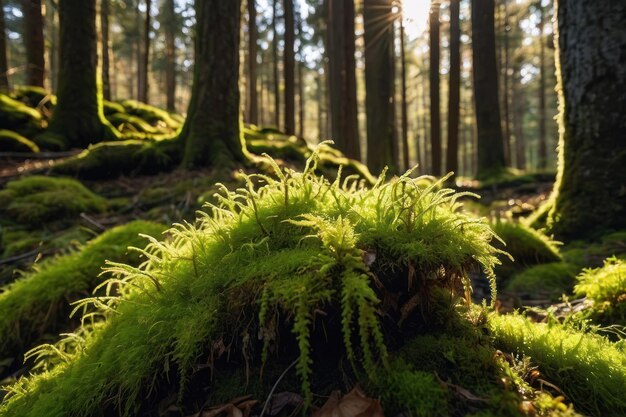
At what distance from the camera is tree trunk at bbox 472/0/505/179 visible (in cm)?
1252

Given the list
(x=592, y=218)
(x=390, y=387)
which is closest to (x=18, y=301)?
(x=390, y=387)

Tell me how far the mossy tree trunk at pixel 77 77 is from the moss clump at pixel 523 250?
29.3 ft

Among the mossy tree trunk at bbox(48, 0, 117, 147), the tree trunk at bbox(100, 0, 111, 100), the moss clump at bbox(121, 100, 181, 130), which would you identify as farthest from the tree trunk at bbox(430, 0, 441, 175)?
the tree trunk at bbox(100, 0, 111, 100)

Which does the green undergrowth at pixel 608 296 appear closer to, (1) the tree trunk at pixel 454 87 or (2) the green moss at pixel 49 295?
(2) the green moss at pixel 49 295

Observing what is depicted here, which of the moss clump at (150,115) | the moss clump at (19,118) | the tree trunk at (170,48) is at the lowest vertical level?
the moss clump at (19,118)

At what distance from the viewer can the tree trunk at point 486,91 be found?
1252cm

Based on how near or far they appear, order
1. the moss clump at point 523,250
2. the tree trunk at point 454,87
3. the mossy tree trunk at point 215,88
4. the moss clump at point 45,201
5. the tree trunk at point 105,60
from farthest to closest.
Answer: the tree trunk at point 105,60
the tree trunk at point 454,87
the mossy tree trunk at point 215,88
the moss clump at point 45,201
the moss clump at point 523,250

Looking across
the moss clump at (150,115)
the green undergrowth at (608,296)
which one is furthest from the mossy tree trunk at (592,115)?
the moss clump at (150,115)

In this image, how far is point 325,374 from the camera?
1.55 meters

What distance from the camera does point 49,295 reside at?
3.25 meters

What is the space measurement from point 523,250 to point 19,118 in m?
10.4

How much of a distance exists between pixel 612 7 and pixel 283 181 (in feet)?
16.2

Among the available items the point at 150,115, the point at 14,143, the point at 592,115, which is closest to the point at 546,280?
the point at 592,115

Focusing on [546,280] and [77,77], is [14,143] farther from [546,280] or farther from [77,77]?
[546,280]
